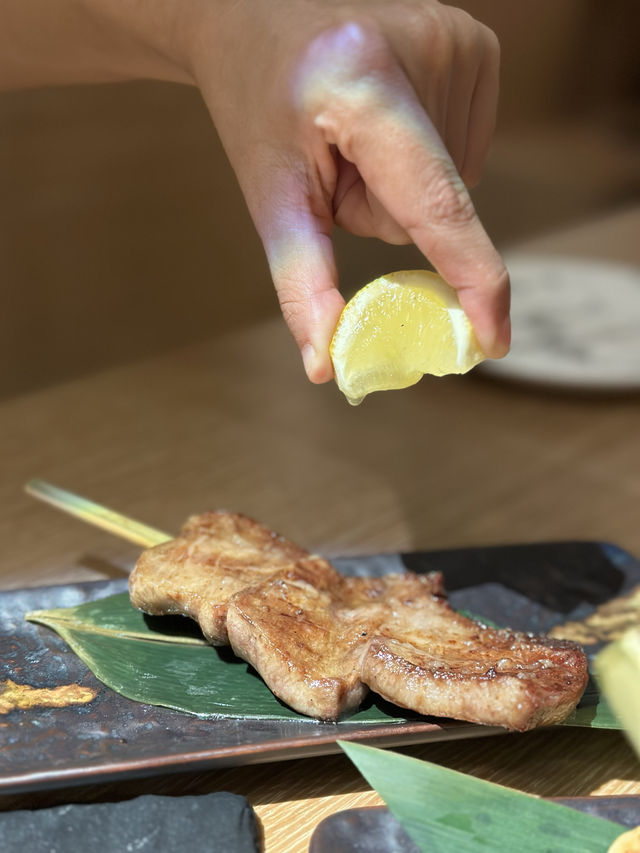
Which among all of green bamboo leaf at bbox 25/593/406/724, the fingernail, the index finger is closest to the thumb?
the fingernail

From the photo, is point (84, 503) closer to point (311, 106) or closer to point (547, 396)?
point (311, 106)

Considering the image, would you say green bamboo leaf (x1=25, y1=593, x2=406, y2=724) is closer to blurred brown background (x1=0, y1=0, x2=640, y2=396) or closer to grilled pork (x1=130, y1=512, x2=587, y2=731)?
grilled pork (x1=130, y1=512, x2=587, y2=731)

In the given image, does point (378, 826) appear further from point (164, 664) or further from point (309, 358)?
point (309, 358)

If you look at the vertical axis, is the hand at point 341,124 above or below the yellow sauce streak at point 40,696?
above

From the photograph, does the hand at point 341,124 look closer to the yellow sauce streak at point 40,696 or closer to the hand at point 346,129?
the hand at point 346,129

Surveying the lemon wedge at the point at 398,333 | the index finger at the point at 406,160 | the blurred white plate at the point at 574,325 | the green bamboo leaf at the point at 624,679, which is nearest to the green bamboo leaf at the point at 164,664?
the green bamboo leaf at the point at 624,679

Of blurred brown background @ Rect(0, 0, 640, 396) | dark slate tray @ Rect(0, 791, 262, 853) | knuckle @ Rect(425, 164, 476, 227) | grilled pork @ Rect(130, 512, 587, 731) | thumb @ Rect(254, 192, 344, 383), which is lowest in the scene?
dark slate tray @ Rect(0, 791, 262, 853)
